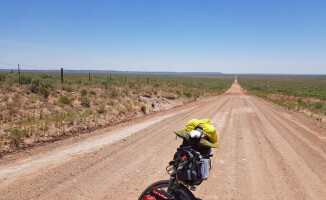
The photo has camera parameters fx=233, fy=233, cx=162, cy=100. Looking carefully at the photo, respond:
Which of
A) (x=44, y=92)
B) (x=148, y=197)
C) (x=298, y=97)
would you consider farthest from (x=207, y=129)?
(x=298, y=97)

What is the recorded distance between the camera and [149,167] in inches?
246

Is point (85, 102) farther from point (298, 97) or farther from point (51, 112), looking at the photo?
point (298, 97)

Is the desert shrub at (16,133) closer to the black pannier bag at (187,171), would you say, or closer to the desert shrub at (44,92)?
the desert shrub at (44,92)

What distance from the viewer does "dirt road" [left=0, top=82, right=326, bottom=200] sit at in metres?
4.94

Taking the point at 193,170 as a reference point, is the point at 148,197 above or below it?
below

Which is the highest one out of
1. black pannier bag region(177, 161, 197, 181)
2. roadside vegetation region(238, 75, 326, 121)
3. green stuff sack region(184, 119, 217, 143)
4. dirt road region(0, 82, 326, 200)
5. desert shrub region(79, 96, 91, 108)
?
green stuff sack region(184, 119, 217, 143)

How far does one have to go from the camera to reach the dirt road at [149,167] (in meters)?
4.94

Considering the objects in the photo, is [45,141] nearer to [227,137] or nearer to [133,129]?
[133,129]

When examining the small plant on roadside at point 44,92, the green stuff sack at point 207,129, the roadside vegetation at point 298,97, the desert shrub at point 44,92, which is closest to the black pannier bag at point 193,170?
the green stuff sack at point 207,129

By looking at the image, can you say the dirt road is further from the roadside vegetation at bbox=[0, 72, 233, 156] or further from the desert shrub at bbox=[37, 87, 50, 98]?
the desert shrub at bbox=[37, 87, 50, 98]

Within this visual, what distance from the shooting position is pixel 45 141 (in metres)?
8.64

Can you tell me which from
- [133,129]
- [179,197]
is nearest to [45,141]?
[133,129]

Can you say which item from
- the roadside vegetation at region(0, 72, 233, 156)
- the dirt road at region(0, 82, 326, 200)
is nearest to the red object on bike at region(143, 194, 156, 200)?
the dirt road at region(0, 82, 326, 200)

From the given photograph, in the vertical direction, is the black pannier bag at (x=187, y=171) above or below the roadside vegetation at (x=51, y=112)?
above
